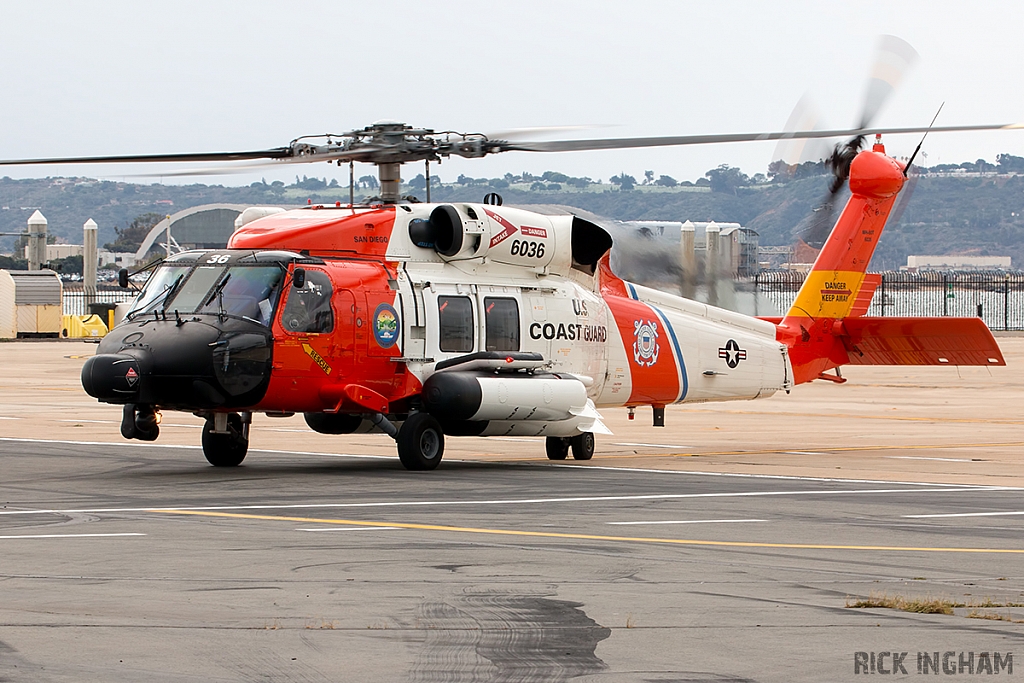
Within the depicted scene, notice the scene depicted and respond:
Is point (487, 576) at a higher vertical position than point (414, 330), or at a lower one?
lower

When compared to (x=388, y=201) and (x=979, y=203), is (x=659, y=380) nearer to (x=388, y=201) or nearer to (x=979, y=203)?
(x=388, y=201)

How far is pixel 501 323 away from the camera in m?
18.2

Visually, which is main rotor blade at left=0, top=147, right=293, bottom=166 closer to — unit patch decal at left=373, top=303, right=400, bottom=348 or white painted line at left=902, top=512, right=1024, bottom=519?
unit patch decal at left=373, top=303, right=400, bottom=348

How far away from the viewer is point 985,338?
68.6ft

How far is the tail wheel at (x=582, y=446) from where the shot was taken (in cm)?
1955

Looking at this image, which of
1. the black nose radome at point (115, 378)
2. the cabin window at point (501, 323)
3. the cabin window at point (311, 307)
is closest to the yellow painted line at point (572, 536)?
the black nose radome at point (115, 378)

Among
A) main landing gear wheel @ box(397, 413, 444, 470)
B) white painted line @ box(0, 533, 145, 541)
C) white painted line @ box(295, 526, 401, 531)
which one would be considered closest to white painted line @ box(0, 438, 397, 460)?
main landing gear wheel @ box(397, 413, 444, 470)

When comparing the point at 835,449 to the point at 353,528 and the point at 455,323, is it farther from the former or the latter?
the point at 353,528

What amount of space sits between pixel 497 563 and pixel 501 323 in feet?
28.3

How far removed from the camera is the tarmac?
6.82 metres

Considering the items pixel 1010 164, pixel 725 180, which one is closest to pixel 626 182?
pixel 725 180

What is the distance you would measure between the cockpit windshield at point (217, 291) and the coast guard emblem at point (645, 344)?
601cm

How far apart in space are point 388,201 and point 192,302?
3.24 m

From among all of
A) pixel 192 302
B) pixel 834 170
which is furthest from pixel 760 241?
pixel 192 302
